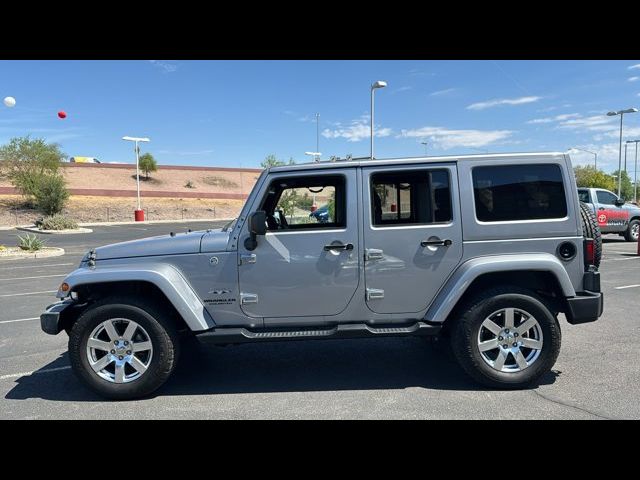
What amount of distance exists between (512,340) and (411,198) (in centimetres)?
158

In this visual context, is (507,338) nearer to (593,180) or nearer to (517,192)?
(517,192)

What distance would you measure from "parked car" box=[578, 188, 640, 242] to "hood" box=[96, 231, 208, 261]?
49.2ft

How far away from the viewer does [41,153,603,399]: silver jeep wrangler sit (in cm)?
383

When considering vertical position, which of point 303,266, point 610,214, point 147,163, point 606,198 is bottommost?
point 303,266

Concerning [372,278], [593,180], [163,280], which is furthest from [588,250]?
[593,180]

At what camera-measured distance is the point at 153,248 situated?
3.97 metres

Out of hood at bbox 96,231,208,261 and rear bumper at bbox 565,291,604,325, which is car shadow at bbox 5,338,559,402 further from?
hood at bbox 96,231,208,261

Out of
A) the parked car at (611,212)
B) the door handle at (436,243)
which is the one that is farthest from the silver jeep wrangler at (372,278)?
the parked car at (611,212)

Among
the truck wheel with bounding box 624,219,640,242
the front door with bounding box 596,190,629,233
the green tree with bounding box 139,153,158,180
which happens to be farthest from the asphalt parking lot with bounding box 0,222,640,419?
the green tree with bounding box 139,153,158,180

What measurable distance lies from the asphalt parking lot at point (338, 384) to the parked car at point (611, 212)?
10613 millimetres

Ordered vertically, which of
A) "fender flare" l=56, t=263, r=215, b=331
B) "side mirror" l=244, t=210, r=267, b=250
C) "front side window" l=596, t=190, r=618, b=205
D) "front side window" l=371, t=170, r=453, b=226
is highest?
"front side window" l=596, t=190, r=618, b=205
